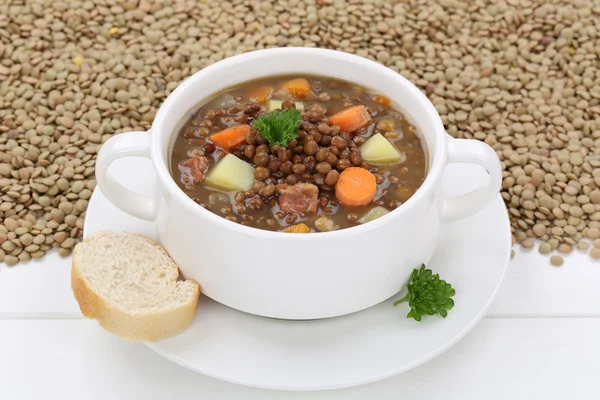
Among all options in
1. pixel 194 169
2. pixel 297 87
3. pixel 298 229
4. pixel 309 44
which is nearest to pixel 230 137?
pixel 194 169

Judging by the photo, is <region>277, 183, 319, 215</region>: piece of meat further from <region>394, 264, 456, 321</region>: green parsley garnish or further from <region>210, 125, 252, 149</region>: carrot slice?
<region>394, 264, 456, 321</region>: green parsley garnish

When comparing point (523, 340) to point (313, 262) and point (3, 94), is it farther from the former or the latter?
point (3, 94)

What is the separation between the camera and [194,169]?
260 cm

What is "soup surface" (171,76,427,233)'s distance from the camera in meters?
2.50

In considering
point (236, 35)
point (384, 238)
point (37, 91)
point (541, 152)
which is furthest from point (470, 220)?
point (37, 91)

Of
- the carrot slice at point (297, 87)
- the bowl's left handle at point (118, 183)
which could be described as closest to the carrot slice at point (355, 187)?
the carrot slice at point (297, 87)

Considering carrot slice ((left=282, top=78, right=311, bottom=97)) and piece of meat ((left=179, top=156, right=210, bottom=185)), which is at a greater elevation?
carrot slice ((left=282, top=78, right=311, bottom=97))

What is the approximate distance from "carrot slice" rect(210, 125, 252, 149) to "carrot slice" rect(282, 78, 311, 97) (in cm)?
26

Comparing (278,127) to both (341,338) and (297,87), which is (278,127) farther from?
(341,338)

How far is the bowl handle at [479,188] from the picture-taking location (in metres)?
2.51

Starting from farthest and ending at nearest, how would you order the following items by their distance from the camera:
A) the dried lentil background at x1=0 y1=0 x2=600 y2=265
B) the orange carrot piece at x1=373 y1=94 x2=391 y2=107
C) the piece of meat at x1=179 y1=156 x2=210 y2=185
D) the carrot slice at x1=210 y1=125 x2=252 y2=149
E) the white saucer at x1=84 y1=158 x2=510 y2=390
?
the dried lentil background at x1=0 y1=0 x2=600 y2=265 < the orange carrot piece at x1=373 y1=94 x2=391 y2=107 < the carrot slice at x1=210 y1=125 x2=252 y2=149 < the piece of meat at x1=179 y1=156 x2=210 y2=185 < the white saucer at x1=84 y1=158 x2=510 y2=390

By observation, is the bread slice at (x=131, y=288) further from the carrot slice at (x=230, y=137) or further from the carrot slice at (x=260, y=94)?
the carrot slice at (x=260, y=94)

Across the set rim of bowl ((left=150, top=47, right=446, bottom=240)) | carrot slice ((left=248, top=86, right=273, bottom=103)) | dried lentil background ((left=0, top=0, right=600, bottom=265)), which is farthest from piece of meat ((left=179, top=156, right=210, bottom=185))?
dried lentil background ((left=0, top=0, right=600, bottom=265))

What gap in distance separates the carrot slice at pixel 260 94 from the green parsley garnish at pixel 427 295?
2.67 feet
